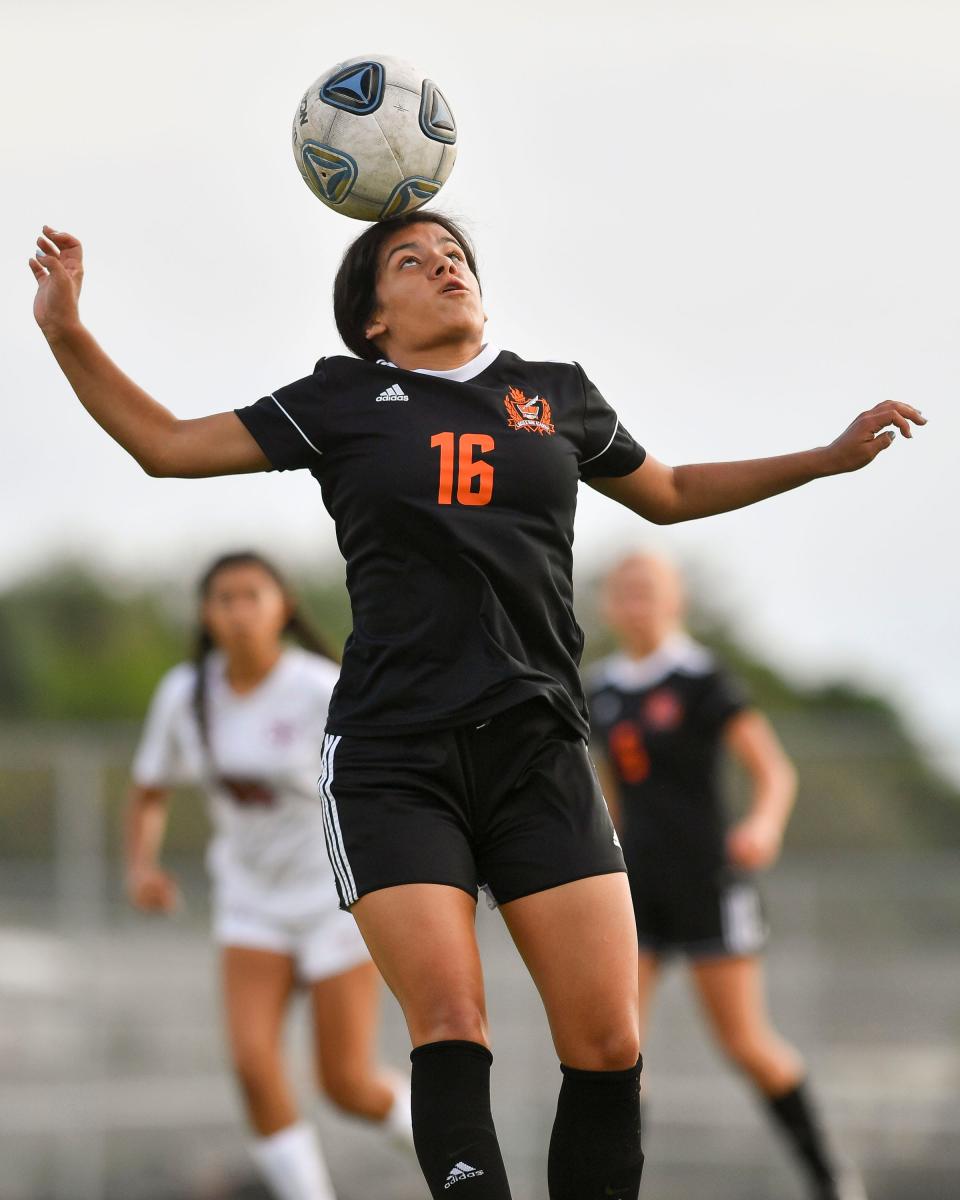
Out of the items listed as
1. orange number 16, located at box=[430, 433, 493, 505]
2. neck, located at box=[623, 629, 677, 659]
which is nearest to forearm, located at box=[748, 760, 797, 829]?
neck, located at box=[623, 629, 677, 659]

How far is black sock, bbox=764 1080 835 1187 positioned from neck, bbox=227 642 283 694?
2.57 m

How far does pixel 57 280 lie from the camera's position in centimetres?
368

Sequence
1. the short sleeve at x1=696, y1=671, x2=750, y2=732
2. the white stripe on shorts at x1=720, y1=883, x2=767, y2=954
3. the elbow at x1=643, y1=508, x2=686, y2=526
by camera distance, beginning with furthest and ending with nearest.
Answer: the short sleeve at x1=696, y1=671, x2=750, y2=732, the white stripe on shorts at x1=720, y1=883, x2=767, y2=954, the elbow at x1=643, y1=508, x2=686, y2=526

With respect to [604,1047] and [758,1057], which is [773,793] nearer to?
[758,1057]

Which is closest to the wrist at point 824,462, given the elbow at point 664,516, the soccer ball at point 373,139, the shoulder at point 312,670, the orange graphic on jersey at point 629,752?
the elbow at point 664,516

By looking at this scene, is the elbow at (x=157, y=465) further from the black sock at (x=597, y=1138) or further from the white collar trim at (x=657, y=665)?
the white collar trim at (x=657, y=665)

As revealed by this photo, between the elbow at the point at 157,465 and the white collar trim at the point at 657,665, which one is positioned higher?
the elbow at the point at 157,465

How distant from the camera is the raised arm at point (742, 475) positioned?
3965 millimetres

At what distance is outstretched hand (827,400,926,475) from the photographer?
3.95 metres

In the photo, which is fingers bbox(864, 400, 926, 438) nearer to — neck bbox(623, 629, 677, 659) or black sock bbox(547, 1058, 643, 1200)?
black sock bbox(547, 1058, 643, 1200)

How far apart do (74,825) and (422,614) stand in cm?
717

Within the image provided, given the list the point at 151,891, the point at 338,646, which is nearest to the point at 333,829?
the point at 151,891

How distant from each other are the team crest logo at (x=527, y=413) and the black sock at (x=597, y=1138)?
4.27ft

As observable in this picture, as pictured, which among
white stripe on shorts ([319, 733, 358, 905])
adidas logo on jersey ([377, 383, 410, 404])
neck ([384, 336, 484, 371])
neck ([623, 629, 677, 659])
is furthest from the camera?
neck ([623, 629, 677, 659])
